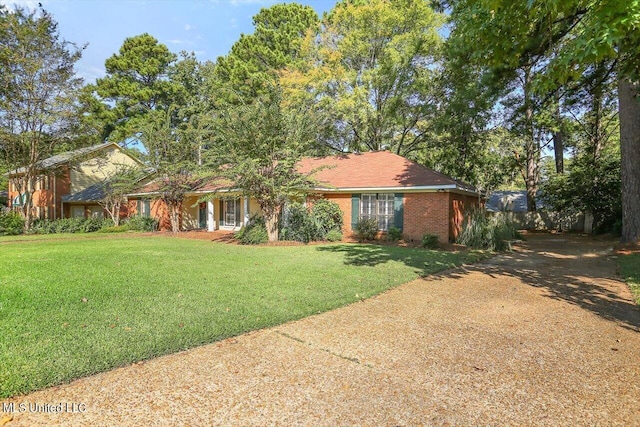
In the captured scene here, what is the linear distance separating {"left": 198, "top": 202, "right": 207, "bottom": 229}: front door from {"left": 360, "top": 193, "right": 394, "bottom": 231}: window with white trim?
35.2ft

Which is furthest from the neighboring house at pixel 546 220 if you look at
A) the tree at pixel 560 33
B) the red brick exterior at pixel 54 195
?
the red brick exterior at pixel 54 195

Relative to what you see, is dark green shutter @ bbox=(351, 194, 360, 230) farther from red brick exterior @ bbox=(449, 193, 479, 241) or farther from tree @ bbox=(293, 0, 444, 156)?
tree @ bbox=(293, 0, 444, 156)

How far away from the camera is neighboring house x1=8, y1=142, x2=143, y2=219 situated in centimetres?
2512

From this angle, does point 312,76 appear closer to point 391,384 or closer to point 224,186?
point 224,186

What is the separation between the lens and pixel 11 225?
20.5 m

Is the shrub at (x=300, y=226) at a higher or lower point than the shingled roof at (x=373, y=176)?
lower

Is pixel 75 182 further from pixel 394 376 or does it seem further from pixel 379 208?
pixel 394 376

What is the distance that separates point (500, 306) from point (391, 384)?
339 cm

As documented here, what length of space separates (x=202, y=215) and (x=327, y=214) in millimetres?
10127

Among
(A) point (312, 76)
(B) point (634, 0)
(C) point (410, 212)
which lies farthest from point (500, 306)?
(A) point (312, 76)

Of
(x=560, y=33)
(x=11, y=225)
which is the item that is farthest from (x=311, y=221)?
(x=11, y=225)

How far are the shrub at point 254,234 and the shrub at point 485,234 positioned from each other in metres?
7.98

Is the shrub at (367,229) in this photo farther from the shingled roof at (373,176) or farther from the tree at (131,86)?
the tree at (131,86)

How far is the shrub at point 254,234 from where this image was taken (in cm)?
1420
